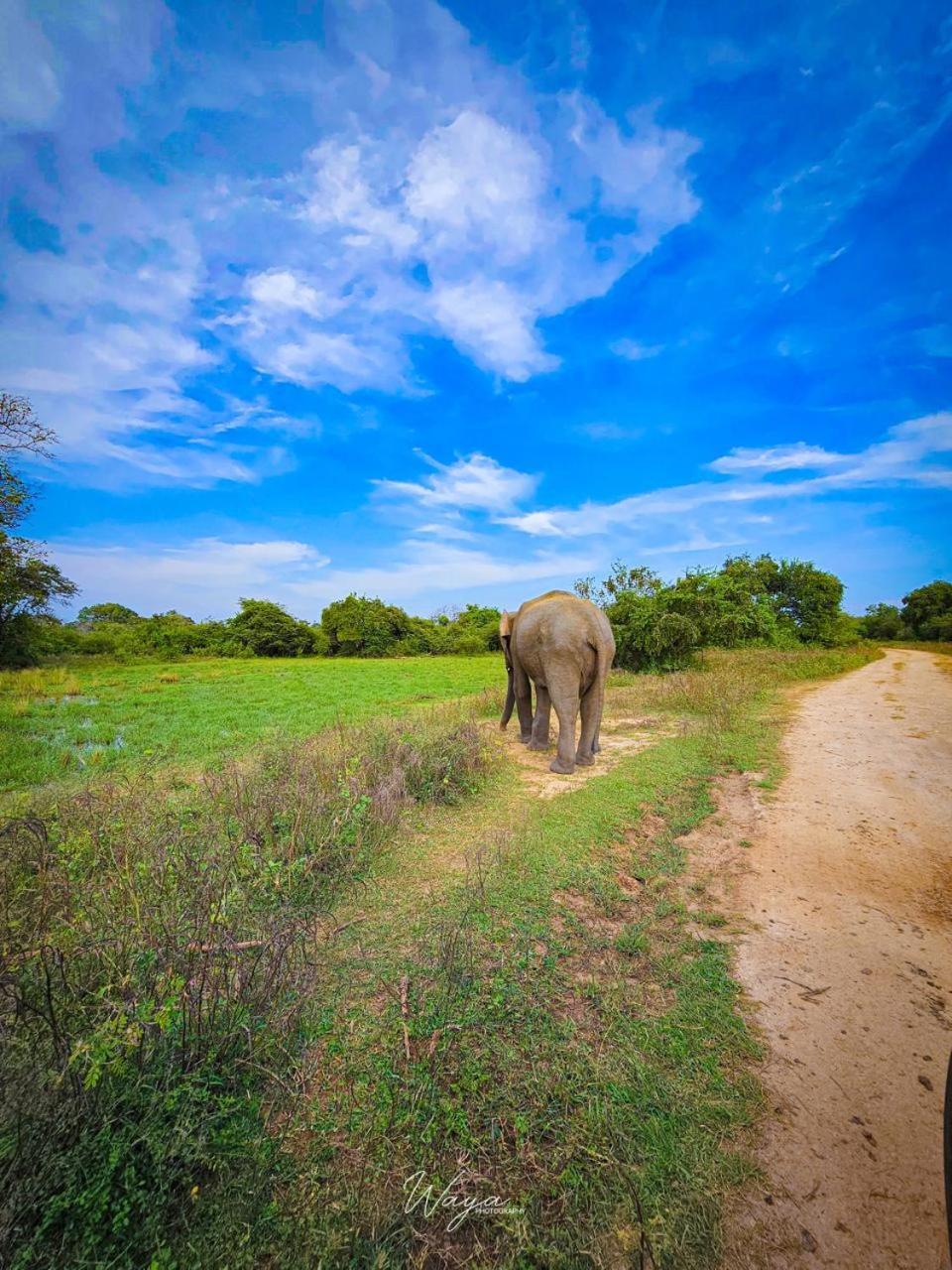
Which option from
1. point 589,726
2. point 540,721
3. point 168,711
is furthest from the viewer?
point 168,711

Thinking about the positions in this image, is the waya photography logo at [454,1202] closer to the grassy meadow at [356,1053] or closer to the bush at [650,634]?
the grassy meadow at [356,1053]

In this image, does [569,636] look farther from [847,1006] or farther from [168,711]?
[168,711]

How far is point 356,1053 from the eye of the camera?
7.56 feet

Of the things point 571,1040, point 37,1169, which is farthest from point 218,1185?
point 571,1040

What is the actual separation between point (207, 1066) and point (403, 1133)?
89 centimetres

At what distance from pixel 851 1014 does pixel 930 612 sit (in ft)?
181

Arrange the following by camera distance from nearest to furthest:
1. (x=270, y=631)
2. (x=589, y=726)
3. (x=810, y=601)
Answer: (x=589, y=726) → (x=810, y=601) → (x=270, y=631)

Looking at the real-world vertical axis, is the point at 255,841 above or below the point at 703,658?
below

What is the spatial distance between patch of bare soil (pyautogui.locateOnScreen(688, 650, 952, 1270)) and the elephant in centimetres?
218

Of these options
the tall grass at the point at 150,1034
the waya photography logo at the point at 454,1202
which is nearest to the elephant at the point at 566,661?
the tall grass at the point at 150,1034

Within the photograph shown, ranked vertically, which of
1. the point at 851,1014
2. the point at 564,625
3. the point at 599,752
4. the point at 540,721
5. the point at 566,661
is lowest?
the point at 851,1014

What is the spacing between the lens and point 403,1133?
1917 millimetres

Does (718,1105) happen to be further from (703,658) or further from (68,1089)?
(703,658)

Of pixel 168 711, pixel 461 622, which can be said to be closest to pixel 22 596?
pixel 168 711
